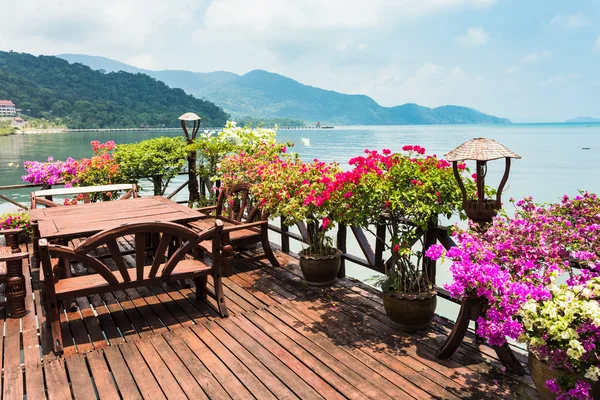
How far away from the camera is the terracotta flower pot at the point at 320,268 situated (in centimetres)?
466

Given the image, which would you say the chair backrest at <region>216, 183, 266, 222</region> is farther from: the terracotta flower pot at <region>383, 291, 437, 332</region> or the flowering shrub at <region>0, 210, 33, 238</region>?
the flowering shrub at <region>0, 210, 33, 238</region>

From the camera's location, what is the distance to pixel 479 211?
3268mm

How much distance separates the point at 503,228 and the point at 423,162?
3.42ft

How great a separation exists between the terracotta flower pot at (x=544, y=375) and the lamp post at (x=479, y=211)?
2.05ft

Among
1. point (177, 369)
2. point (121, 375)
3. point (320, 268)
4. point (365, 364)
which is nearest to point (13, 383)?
point (121, 375)

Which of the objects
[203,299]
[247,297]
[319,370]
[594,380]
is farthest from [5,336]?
[594,380]

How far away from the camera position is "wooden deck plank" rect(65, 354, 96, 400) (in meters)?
2.88

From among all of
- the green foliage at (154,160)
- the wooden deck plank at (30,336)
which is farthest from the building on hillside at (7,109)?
the wooden deck plank at (30,336)

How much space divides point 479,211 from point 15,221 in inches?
246

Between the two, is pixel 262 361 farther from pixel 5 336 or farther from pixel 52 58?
pixel 52 58

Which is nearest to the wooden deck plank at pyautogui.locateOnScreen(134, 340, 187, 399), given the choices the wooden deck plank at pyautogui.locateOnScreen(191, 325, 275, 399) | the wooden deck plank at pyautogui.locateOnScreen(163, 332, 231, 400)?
the wooden deck plank at pyautogui.locateOnScreen(163, 332, 231, 400)

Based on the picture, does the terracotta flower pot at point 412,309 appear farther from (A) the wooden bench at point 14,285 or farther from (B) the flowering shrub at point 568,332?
(A) the wooden bench at point 14,285

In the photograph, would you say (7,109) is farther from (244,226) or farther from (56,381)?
(56,381)

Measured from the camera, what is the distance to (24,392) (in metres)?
2.90
